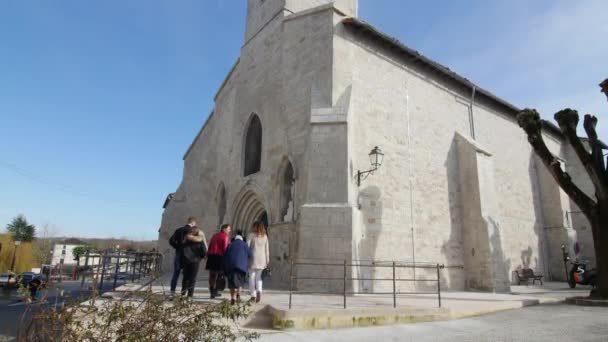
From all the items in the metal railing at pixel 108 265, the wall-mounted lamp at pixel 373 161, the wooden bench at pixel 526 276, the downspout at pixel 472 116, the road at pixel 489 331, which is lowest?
the road at pixel 489 331

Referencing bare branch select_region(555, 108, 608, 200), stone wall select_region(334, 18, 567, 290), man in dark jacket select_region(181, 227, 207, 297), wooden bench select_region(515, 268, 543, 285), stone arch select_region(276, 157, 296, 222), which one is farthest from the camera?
wooden bench select_region(515, 268, 543, 285)

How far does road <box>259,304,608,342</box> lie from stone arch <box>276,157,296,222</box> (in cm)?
550

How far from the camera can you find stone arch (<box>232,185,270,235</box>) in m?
13.1

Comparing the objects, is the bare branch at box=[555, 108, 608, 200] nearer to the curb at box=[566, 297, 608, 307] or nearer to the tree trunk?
the tree trunk

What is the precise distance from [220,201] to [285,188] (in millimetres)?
5116

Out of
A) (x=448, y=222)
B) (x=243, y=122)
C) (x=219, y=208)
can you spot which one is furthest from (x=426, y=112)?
(x=219, y=208)

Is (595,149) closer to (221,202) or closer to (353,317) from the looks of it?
(353,317)

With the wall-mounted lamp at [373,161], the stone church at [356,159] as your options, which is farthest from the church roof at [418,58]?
the wall-mounted lamp at [373,161]

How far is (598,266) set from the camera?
948cm

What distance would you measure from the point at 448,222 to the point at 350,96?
593 centimetres

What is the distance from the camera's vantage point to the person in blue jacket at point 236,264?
20.9 ft

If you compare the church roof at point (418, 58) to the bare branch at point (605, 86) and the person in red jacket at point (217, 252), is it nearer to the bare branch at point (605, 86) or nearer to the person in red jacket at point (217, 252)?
the bare branch at point (605, 86)

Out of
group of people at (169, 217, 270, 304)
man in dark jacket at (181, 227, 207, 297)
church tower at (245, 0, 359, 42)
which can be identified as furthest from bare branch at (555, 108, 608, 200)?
man in dark jacket at (181, 227, 207, 297)

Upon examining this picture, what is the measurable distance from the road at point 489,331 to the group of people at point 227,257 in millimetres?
1466
